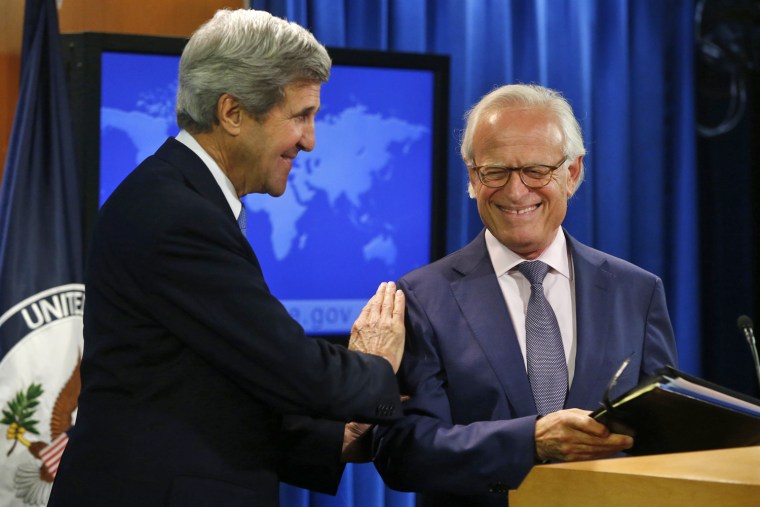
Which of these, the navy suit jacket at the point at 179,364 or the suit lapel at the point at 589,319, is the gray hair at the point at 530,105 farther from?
the navy suit jacket at the point at 179,364

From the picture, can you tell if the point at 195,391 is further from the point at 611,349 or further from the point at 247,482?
the point at 611,349

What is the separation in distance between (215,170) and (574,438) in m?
0.75

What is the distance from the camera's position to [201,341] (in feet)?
5.33

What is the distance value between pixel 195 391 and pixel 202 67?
1.75 feet

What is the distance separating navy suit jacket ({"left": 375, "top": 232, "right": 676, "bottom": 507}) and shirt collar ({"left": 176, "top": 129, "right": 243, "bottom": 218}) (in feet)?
1.60

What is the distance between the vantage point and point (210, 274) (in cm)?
161

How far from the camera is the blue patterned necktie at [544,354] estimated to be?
2031 mm

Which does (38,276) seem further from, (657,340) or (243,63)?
(657,340)

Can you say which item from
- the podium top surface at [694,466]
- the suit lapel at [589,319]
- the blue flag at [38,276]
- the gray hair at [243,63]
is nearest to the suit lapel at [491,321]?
the suit lapel at [589,319]

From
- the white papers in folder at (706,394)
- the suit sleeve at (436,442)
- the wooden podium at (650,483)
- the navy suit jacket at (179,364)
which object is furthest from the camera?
the suit sleeve at (436,442)

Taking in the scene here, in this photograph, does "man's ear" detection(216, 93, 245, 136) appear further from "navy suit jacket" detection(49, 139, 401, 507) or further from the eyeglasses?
the eyeglasses

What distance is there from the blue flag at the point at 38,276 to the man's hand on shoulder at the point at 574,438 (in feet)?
5.22

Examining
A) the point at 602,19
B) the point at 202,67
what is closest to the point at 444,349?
the point at 202,67

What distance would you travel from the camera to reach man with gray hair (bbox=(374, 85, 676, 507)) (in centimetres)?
191
